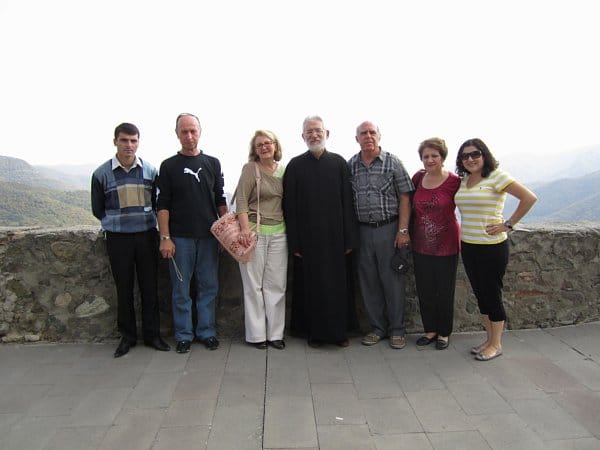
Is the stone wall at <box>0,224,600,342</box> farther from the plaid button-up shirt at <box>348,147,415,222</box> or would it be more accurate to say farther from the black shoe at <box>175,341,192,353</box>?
the plaid button-up shirt at <box>348,147,415,222</box>

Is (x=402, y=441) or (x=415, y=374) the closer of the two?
(x=402, y=441)

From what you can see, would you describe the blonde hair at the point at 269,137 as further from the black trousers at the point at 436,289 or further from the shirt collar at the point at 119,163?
the black trousers at the point at 436,289

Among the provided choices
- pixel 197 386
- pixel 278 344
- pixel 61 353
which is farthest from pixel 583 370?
pixel 61 353

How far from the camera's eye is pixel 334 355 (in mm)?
3092

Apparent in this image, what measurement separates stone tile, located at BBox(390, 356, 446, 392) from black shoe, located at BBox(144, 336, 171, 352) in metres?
1.71

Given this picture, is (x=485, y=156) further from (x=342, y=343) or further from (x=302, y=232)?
(x=342, y=343)

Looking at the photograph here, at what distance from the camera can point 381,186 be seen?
3.12 m

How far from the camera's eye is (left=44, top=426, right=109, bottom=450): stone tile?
82.1 inches

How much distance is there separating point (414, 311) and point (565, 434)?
4.99 feet

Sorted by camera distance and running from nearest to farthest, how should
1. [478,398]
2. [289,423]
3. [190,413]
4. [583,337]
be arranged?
[289,423], [190,413], [478,398], [583,337]

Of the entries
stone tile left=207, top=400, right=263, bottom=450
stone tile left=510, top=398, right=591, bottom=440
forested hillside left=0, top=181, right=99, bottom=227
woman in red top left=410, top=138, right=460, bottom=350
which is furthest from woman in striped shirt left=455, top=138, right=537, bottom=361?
forested hillside left=0, top=181, right=99, bottom=227

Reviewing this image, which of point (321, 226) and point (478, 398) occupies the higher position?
point (321, 226)

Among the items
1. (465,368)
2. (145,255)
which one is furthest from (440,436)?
(145,255)

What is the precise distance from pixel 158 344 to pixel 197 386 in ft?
2.38
